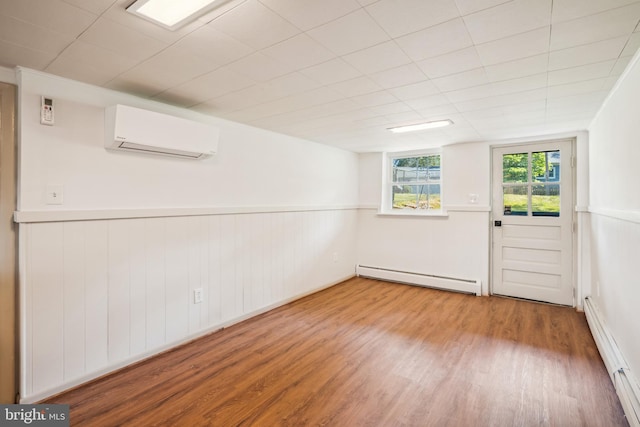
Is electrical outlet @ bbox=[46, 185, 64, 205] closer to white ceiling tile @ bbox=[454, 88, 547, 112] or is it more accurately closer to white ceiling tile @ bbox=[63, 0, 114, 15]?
white ceiling tile @ bbox=[63, 0, 114, 15]

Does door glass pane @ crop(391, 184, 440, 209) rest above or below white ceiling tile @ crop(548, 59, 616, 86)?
below

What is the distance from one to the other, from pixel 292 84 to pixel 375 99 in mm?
744

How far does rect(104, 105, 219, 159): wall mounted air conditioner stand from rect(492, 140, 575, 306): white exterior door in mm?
3858

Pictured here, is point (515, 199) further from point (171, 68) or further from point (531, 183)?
point (171, 68)

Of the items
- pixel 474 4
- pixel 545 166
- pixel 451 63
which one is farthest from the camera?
pixel 545 166

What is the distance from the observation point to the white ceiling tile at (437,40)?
1.53 metres

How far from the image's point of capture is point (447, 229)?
15.3 ft

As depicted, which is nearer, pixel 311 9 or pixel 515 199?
pixel 311 9

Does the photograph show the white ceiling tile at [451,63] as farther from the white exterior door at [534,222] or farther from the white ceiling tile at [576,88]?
the white exterior door at [534,222]

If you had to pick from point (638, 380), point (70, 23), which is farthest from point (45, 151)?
point (638, 380)

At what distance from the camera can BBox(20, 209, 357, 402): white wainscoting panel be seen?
6.72ft

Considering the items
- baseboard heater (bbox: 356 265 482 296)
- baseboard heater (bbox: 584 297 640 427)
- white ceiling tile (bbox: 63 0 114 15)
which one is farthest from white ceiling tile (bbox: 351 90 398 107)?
baseboard heater (bbox: 356 265 482 296)

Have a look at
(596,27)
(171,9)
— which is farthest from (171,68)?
(596,27)

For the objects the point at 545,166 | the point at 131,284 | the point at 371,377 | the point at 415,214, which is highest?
the point at 545,166
